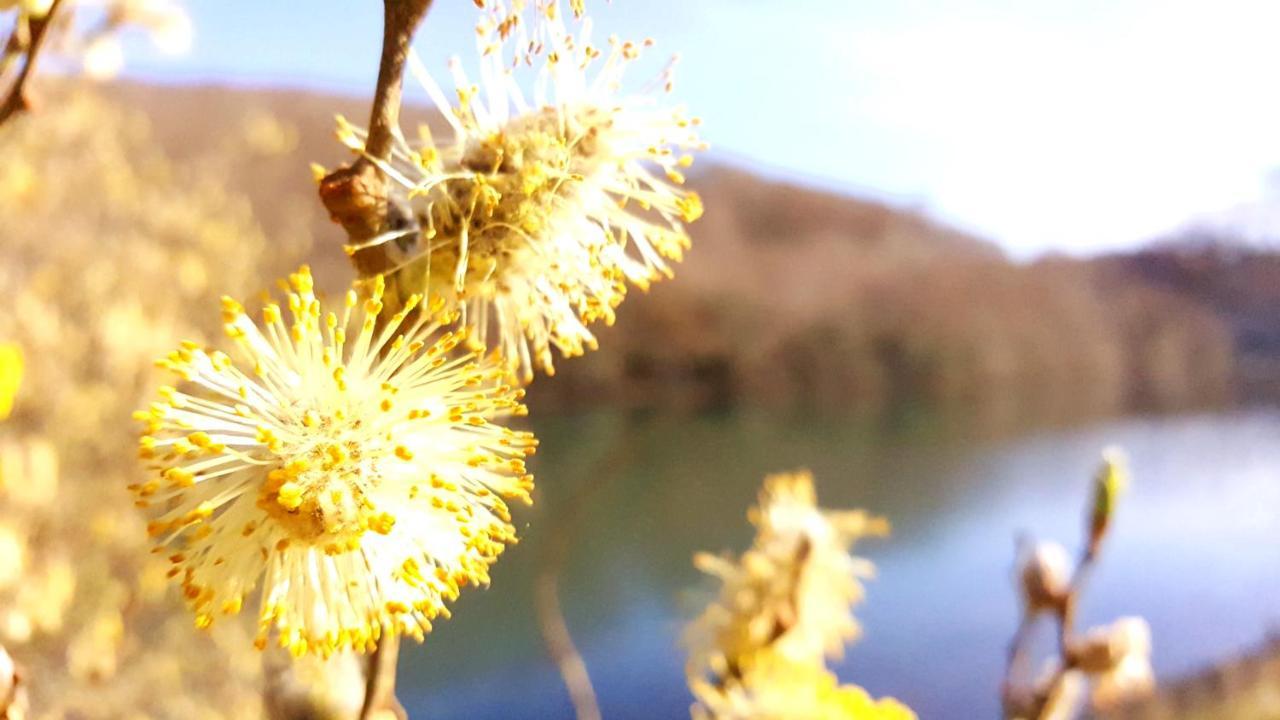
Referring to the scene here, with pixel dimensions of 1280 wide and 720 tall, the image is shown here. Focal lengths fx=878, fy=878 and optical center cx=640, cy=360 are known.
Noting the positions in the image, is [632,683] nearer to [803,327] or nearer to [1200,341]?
[803,327]

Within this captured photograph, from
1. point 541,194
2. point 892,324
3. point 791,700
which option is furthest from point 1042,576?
point 892,324

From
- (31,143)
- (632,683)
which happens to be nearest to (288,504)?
(31,143)

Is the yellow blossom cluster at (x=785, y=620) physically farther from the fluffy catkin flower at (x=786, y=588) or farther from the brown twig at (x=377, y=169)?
the brown twig at (x=377, y=169)

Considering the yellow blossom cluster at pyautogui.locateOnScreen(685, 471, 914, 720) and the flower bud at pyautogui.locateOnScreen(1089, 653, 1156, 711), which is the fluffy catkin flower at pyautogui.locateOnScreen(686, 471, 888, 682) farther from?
the flower bud at pyautogui.locateOnScreen(1089, 653, 1156, 711)

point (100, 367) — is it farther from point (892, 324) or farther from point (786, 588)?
point (892, 324)

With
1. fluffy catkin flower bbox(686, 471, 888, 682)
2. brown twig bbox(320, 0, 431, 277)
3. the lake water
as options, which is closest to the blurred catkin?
the lake water
